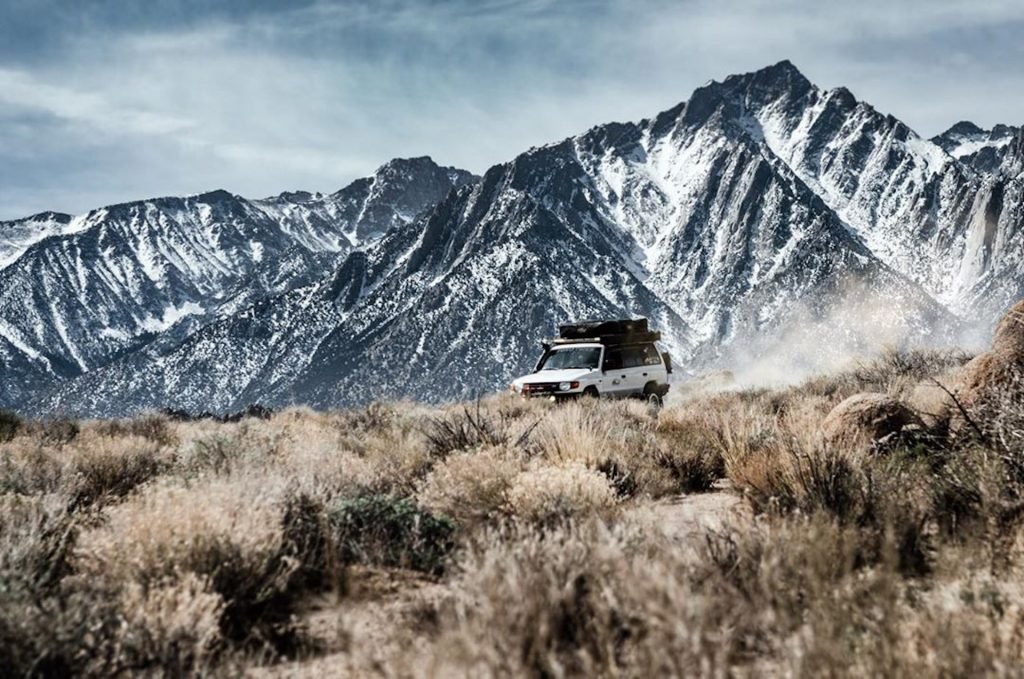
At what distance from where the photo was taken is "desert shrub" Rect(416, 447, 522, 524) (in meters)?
6.86

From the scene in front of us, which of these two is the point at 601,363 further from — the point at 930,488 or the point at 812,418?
the point at 930,488

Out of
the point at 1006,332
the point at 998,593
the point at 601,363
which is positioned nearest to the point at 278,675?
the point at 998,593

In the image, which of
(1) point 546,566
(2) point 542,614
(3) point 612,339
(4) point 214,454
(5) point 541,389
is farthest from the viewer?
(3) point 612,339

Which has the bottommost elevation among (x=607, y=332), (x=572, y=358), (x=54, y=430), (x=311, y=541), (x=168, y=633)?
(x=168, y=633)

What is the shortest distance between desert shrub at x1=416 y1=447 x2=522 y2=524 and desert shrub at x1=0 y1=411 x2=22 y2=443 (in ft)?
34.8

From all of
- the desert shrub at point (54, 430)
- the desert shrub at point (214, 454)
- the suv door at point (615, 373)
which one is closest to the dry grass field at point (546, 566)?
the desert shrub at point (214, 454)

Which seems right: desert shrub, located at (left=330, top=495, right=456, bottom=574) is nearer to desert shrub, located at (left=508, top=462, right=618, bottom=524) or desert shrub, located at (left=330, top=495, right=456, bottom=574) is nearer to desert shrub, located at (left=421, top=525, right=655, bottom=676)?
desert shrub, located at (left=508, top=462, right=618, bottom=524)

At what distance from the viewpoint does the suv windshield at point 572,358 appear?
1853 cm

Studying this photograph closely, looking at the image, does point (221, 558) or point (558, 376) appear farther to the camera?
point (558, 376)

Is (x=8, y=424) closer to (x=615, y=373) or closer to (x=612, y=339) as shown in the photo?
(x=615, y=373)

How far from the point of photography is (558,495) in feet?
21.7

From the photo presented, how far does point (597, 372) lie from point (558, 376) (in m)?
0.92

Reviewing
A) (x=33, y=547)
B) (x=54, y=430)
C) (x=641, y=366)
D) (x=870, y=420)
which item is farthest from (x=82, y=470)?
(x=641, y=366)

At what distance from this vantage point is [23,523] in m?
5.72
